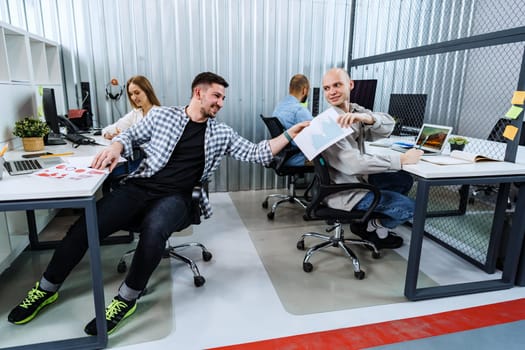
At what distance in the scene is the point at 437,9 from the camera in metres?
3.90

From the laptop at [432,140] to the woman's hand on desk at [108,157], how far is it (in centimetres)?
195

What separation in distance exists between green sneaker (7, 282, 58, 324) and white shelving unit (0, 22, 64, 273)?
45cm

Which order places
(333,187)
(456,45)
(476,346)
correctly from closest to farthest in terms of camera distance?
(476,346) → (333,187) → (456,45)

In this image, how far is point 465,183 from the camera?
1896 mm

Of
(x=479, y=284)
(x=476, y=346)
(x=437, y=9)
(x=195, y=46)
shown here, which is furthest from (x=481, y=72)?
(x=476, y=346)

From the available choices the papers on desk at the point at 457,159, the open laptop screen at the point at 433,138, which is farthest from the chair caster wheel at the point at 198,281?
the open laptop screen at the point at 433,138

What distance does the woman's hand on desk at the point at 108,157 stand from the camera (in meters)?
1.85

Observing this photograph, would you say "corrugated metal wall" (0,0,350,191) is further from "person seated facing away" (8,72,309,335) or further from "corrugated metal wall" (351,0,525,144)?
"person seated facing away" (8,72,309,335)

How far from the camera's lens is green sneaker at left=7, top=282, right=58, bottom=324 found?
1.77 m

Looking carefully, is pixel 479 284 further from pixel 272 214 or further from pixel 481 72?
pixel 481 72

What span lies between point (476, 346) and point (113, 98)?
3573 millimetres

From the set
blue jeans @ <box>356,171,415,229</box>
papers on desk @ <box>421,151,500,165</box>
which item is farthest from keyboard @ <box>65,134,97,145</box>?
papers on desk @ <box>421,151,500,165</box>

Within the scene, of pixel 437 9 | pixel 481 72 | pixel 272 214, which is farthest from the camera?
pixel 481 72

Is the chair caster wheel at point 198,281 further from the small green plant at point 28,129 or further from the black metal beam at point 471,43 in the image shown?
the black metal beam at point 471,43
